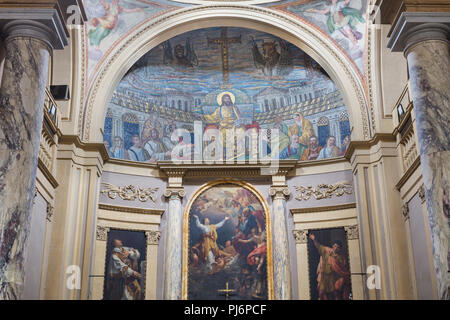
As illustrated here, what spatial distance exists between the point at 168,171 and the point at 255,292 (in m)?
4.37

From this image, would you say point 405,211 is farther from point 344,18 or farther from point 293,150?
point 344,18

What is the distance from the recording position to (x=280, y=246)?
609 inches

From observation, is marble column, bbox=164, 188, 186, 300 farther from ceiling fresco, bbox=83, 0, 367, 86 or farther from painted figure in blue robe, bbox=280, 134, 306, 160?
ceiling fresco, bbox=83, 0, 367, 86

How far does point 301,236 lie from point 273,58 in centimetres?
577

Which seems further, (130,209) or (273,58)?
(273,58)

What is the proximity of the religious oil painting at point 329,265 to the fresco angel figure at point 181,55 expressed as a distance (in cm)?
673

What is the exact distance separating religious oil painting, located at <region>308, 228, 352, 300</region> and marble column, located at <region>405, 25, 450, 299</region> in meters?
7.61

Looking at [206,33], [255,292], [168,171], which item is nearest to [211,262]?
[255,292]

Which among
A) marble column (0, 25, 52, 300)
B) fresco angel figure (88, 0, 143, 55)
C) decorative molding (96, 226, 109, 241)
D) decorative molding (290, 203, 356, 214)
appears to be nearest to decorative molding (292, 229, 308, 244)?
decorative molding (290, 203, 356, 214)

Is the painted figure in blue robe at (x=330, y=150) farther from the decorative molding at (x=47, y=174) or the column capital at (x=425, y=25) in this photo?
the column capital at (x=425, y=25)

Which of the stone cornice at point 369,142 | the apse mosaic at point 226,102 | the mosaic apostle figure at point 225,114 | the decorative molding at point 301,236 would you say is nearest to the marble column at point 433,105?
the stone cornice at point 369,142

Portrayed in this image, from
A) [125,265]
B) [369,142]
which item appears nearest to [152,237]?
[125,265]

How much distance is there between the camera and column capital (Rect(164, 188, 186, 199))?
52.9 feet

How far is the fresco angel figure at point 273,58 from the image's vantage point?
17.2m
